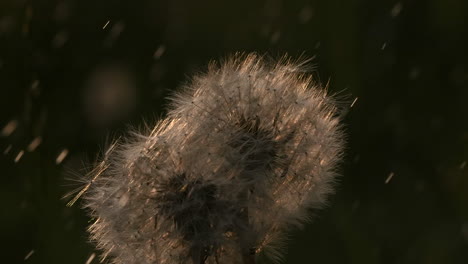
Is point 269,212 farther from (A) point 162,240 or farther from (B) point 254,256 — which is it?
(A) point 162,240

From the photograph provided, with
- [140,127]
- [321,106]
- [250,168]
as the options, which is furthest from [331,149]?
[140,127]

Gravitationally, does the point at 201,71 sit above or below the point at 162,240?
above

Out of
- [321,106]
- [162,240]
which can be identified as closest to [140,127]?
[162,240]

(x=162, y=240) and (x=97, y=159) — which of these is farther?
(x=97, y=159)

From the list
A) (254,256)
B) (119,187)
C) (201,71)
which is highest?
(201,71)

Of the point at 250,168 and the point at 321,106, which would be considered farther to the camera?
the point at 321,106

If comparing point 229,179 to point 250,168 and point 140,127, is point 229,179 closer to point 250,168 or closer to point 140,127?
point 250,168
